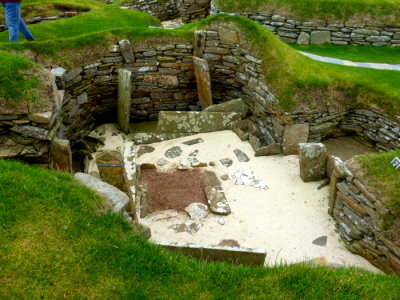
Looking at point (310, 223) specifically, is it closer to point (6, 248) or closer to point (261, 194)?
point (261, 194)

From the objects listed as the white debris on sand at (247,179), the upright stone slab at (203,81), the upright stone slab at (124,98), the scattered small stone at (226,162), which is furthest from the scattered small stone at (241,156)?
the upright stone slab at (124,98)

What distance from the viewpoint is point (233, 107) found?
11.5m

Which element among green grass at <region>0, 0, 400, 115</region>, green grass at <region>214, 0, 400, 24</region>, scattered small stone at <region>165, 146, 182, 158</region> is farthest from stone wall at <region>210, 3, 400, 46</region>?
scattered small stone at <region>165, 146, 182, 158</region>

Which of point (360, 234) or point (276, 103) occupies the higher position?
point (276, 103)

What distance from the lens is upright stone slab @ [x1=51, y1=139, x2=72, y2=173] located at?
7.54 meters

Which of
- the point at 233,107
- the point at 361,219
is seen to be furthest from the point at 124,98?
the point at 361,219

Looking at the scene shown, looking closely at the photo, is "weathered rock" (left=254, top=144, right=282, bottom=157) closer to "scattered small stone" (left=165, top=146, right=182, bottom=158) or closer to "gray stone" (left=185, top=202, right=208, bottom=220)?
"scattered small stone" (left=165, top=146, right=182, bottom=158)

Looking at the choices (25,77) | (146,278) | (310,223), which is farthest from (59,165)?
(310,223)

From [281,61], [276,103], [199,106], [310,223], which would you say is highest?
[281,61]

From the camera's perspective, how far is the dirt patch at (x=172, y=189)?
27.7 ft

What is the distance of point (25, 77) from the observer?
25.2 ft

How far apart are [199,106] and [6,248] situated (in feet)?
30.1

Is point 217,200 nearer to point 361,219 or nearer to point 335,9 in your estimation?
point 361,219

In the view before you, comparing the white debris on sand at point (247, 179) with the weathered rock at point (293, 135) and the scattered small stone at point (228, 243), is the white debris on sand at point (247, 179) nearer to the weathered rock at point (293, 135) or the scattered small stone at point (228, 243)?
the weathered rock at point (293, 135)
